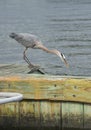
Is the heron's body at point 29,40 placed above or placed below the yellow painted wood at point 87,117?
above

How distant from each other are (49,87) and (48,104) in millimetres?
437

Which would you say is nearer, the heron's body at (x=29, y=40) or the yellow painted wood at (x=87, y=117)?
the yellow painted wood at (x=87, y=117)

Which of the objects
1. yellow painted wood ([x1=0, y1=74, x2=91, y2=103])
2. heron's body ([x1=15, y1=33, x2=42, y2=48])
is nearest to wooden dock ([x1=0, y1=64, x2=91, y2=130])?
yellow painted wood ([x1=0, y1=74, x2=91, y2=103])

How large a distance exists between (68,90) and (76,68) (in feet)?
47.8

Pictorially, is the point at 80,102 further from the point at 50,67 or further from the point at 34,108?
the point at 50,67

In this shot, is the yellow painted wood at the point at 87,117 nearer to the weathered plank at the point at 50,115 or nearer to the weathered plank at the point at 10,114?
the weathered plank at the point at 50,115

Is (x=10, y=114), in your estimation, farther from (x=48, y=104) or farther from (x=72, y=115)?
(x=72, y=115)

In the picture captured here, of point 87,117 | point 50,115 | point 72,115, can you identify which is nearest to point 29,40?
point 50,115

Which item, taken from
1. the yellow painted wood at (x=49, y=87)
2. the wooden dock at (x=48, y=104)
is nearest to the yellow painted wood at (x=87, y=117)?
the wooden dock at (x=48, y=104)

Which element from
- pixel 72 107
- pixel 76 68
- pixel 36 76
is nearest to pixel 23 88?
pixel 36 76

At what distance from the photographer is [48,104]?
10.3 metres

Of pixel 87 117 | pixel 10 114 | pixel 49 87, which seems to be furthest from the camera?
pixel 10 114

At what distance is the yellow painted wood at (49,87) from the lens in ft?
32.4

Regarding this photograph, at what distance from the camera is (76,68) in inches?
963
